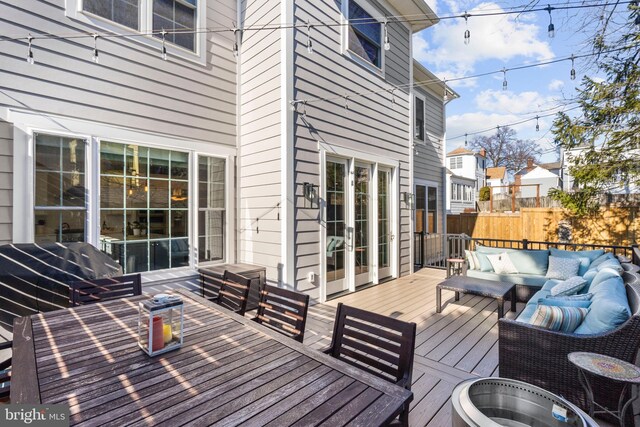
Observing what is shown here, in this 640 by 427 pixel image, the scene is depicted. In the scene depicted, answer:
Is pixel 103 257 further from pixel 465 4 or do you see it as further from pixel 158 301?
pixel 465 4

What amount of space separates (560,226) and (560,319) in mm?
7777

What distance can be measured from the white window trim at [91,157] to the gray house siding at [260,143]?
278mm

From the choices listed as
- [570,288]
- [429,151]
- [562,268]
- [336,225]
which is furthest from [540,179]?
[336,225]

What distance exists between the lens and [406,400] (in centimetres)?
124

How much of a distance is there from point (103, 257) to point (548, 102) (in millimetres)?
7250

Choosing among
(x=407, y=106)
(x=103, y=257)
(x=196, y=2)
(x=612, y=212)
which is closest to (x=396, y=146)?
(x=407, y=106)

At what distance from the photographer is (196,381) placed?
1359mm

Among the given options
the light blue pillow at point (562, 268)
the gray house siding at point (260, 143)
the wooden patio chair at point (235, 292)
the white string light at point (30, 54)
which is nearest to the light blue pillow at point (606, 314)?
the light blue pillow at point (562, 268)

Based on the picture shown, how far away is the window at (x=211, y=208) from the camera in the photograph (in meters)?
4.41

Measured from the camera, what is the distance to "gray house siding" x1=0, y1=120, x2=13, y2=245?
2.92 meters

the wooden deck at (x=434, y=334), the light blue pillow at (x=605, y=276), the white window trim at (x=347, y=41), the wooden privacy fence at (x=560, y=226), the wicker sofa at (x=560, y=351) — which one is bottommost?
the wooden deck at (x=434, y=334)

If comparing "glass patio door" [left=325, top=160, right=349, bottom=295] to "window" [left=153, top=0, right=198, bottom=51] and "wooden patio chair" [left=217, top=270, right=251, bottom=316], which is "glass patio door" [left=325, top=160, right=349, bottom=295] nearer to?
"wooden patio chair" [left=217, top=270, right=251, bottom=316]

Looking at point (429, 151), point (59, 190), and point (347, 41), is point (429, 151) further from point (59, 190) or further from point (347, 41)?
point (59, 190)

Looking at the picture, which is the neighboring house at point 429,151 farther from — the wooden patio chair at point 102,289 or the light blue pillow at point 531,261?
the wooden patio chair at point 102,289
